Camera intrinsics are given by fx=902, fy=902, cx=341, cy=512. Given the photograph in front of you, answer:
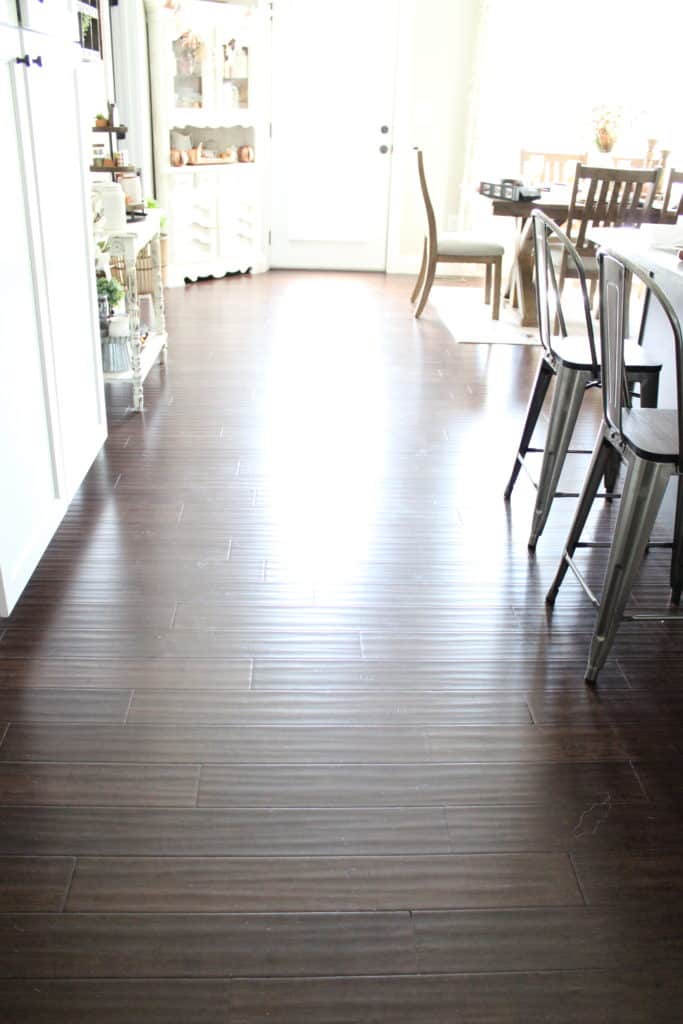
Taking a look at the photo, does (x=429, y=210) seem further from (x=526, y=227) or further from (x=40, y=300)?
(x=40, y=300)

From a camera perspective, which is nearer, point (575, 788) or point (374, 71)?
point (575, 788)

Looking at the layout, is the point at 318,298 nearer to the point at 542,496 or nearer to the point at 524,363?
the point at 524,363

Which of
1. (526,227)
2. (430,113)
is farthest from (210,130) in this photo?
(526,227)

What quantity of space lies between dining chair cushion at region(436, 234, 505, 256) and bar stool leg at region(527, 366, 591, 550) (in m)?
3.18

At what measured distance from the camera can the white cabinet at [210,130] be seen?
6051mm

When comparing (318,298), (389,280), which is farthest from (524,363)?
(389,280)

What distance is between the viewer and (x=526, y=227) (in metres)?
5.49

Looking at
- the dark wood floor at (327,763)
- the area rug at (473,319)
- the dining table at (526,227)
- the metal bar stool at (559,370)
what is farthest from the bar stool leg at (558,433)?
the dining table at (526,227)

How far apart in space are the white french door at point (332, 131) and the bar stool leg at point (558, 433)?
193 inches

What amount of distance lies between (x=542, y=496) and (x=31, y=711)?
165 centimetres

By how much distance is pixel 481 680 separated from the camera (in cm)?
224

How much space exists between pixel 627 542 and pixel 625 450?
0.73 ft

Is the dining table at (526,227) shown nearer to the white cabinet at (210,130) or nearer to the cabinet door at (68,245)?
the white cabinet at (210,130)

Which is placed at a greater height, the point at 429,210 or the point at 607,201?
the point at 607,201
